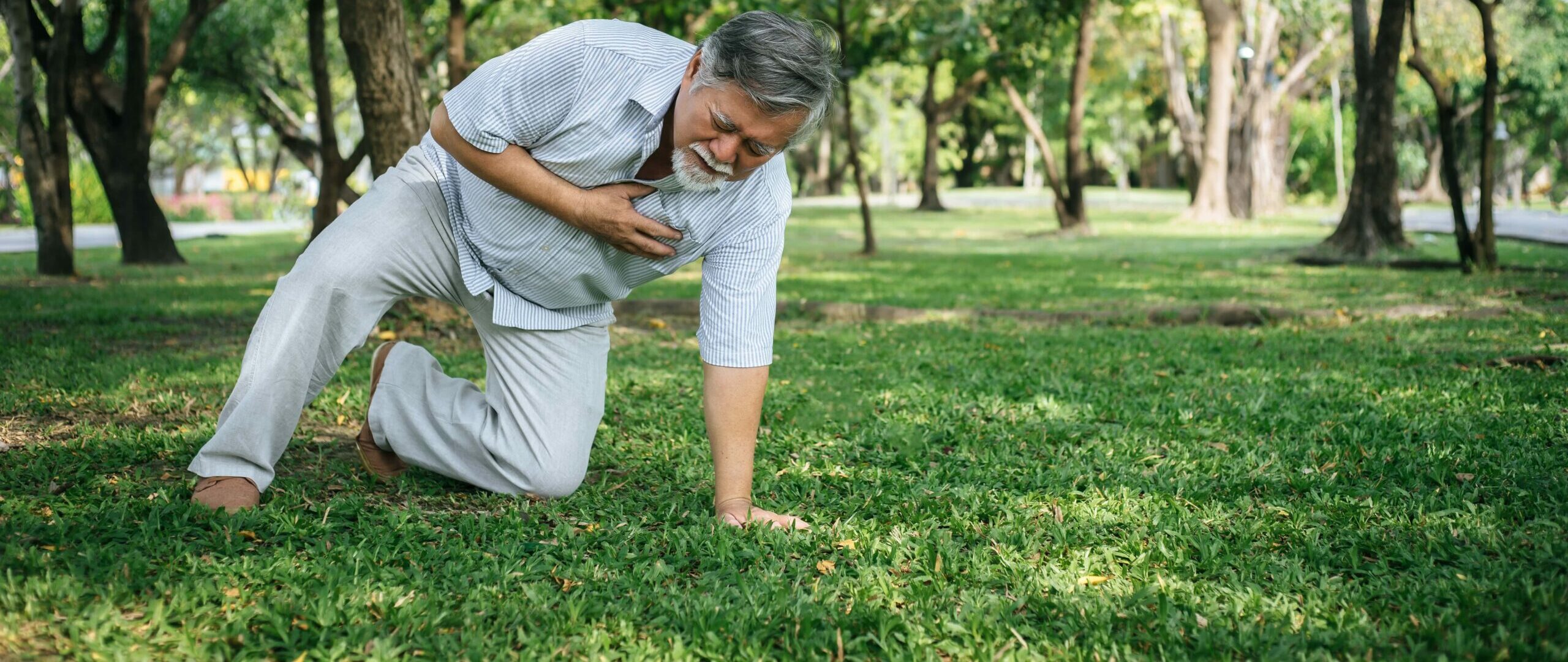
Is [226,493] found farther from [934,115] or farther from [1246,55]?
[934,115]

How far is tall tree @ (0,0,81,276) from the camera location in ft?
33.0

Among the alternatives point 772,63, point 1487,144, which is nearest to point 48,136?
point 772,63

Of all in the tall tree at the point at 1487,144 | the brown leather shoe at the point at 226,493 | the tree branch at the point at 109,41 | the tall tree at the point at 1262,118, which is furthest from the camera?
the tall tree at the point at 1262,118

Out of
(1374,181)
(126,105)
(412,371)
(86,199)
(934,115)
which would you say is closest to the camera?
(412,371)

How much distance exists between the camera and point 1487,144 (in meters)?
9.98

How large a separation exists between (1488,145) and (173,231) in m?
23.5

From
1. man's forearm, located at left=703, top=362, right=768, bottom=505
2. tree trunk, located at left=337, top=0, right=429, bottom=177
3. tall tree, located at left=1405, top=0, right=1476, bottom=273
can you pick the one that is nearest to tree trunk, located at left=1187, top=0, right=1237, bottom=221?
tall tree, located at left=1405, top=0, right=1476, bottom=273

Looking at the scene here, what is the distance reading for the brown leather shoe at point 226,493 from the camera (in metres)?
3.16

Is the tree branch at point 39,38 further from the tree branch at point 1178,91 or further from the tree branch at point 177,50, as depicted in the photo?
the tree branch at point 1178,91

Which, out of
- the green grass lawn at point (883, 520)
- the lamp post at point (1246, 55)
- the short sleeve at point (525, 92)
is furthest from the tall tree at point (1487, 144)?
the lamp post at point (1246, 55)

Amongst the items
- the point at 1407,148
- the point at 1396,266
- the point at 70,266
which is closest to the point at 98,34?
the point at 70,266

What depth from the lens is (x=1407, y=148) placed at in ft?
152

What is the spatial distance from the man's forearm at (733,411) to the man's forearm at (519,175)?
22.1 inches

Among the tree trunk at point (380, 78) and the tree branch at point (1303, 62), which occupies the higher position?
the tree branch at point (1303, 62)
